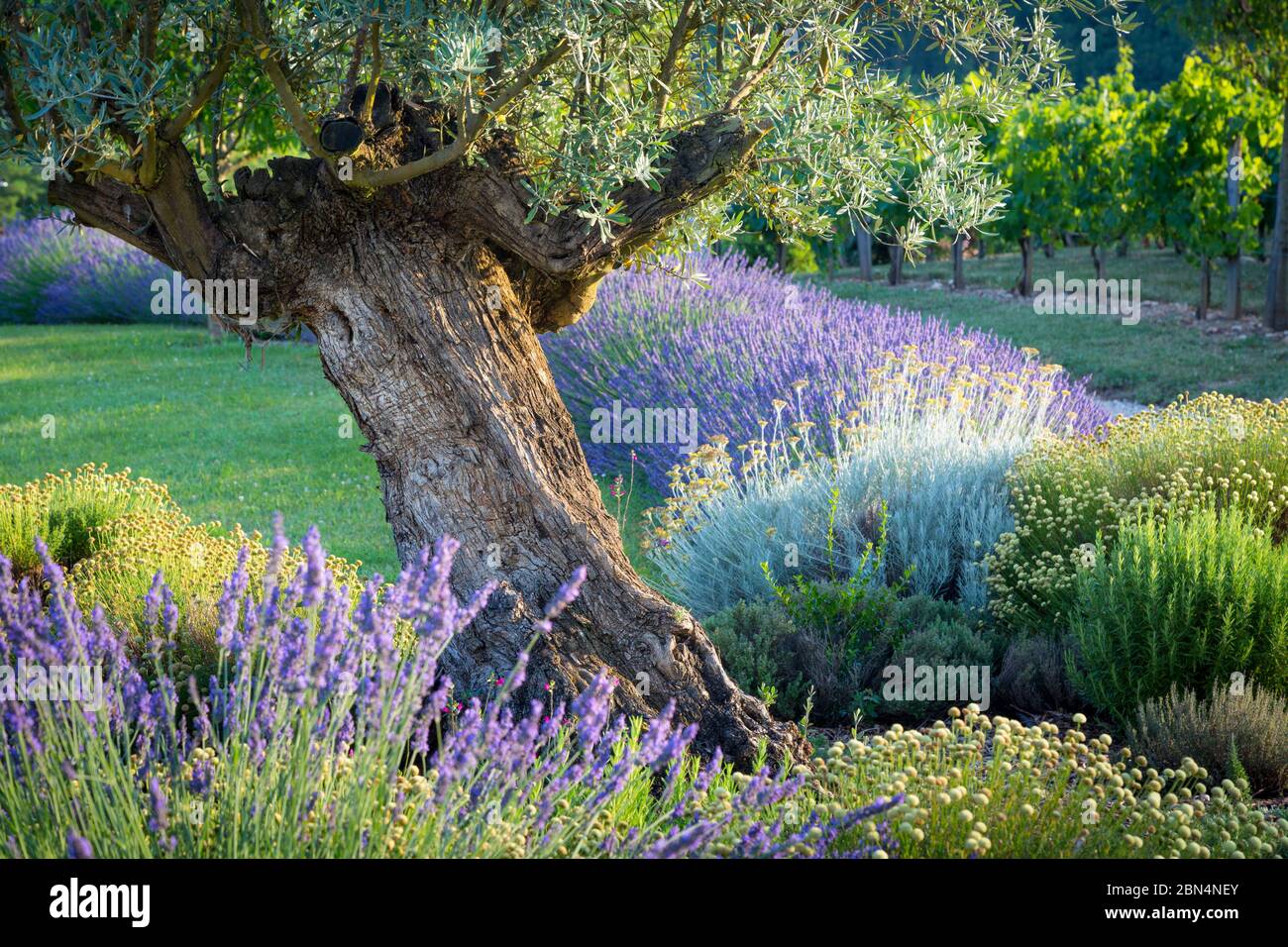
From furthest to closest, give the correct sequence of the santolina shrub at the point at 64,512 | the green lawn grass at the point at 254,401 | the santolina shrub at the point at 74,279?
1. the santolina shrub at the point at 74,279
2. the green lawn grass at the point at 254,401
3. the santolina shrub at the point at 64,512

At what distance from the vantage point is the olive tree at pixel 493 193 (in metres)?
3.68

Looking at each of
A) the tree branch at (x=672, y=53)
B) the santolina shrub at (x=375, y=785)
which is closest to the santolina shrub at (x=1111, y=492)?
the santolina shrub at (x=375, y=785)

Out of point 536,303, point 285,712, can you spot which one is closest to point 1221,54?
point 536,303

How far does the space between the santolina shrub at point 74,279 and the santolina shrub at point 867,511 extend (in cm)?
1597

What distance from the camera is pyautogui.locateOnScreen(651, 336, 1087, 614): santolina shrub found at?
5730 mm

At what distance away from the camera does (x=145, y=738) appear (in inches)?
101

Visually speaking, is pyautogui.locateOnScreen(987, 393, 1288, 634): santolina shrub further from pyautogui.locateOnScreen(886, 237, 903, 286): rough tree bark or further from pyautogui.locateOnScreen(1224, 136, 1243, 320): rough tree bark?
pyautogui.locateOnScreen(886, 237, 903, 286): rough tree bark

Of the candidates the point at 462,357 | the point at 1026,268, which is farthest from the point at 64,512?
the point at 1026,268

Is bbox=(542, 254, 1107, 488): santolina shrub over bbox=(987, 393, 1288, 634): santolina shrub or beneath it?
over

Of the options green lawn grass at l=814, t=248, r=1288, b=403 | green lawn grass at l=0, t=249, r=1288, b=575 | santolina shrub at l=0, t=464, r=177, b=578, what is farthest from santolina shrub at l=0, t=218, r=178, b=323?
santolina shrub at l=0, t=464, r=177, b=578

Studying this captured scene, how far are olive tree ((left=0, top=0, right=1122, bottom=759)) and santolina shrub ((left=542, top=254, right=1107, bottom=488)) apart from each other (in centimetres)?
321

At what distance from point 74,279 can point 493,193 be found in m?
19.4

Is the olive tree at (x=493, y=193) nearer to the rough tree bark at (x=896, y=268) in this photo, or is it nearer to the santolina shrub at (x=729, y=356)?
the santolina shrub at (x=729, y=356)

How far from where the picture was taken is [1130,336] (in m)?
17.6
